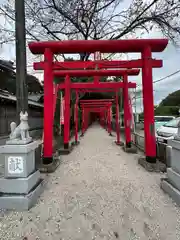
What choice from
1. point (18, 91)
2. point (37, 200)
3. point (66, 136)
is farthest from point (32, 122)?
point (37, 200)

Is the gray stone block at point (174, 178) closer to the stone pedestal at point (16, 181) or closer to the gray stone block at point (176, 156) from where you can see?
the gray stone block at point (176, 156)

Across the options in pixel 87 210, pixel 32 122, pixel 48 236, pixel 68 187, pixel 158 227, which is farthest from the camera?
pixel 32 122

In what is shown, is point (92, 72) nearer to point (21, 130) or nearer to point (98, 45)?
point (98, 45)

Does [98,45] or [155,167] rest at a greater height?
[98,45]

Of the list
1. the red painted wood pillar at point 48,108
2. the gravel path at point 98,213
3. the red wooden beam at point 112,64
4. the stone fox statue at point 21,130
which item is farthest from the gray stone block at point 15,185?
the red wooden beam at point 112,64

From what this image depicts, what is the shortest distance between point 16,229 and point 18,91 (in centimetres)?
283

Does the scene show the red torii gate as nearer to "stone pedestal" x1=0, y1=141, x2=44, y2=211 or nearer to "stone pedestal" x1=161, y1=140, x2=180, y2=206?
"stone pedestal" x1=161, y1=140, x2=180, y2=206

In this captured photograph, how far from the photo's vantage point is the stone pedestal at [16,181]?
2311 millimetres

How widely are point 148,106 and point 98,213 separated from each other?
272 cm

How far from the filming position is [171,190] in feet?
8.66

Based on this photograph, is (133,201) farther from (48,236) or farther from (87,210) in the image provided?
(48,236)

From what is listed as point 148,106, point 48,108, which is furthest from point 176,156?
point 48,108

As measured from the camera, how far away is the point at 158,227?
1953mm

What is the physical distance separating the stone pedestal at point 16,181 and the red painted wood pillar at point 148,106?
2.77 metres
